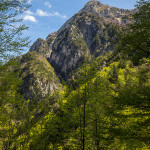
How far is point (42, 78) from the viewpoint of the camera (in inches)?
4781

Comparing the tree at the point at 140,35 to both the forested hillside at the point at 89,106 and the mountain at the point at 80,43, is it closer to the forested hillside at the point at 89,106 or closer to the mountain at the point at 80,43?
the forested hillside at the point at 89,106

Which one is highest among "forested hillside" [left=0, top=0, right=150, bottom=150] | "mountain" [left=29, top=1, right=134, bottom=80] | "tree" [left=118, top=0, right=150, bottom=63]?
"mountain" [left=29, top=1, right=134, bottom=80]

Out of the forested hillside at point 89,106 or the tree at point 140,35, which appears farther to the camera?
the tree at point 140,35

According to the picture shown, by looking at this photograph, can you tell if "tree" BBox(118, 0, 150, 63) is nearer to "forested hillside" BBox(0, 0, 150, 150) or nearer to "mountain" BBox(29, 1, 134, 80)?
"forested hillside" BBox(0, 0, 150, 150)

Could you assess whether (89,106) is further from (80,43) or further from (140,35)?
(80,43)

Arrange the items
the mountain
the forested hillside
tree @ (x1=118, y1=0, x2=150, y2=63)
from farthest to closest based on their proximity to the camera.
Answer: the mountain → tree @ (x1=118, y1=0, x2=150, y2=63) → the forested hillside

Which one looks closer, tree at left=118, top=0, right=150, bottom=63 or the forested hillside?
the forested hillside

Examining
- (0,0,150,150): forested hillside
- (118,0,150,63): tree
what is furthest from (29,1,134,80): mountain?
(118,0,150,63): tree

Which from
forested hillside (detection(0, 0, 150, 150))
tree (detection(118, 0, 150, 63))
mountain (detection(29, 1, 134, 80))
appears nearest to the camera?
forested hillside (detection(0, 0, 150, 150))

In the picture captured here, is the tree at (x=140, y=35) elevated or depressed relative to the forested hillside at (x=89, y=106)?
elevated

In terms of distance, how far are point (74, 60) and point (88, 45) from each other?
3363cm

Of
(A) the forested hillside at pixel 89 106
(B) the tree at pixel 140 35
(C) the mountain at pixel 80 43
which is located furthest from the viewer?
(C) the mountain at pixel 80 43

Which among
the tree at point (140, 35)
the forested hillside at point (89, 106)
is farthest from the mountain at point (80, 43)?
the tree at point (140, 35)

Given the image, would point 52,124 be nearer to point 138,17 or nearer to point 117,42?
point 117,42
